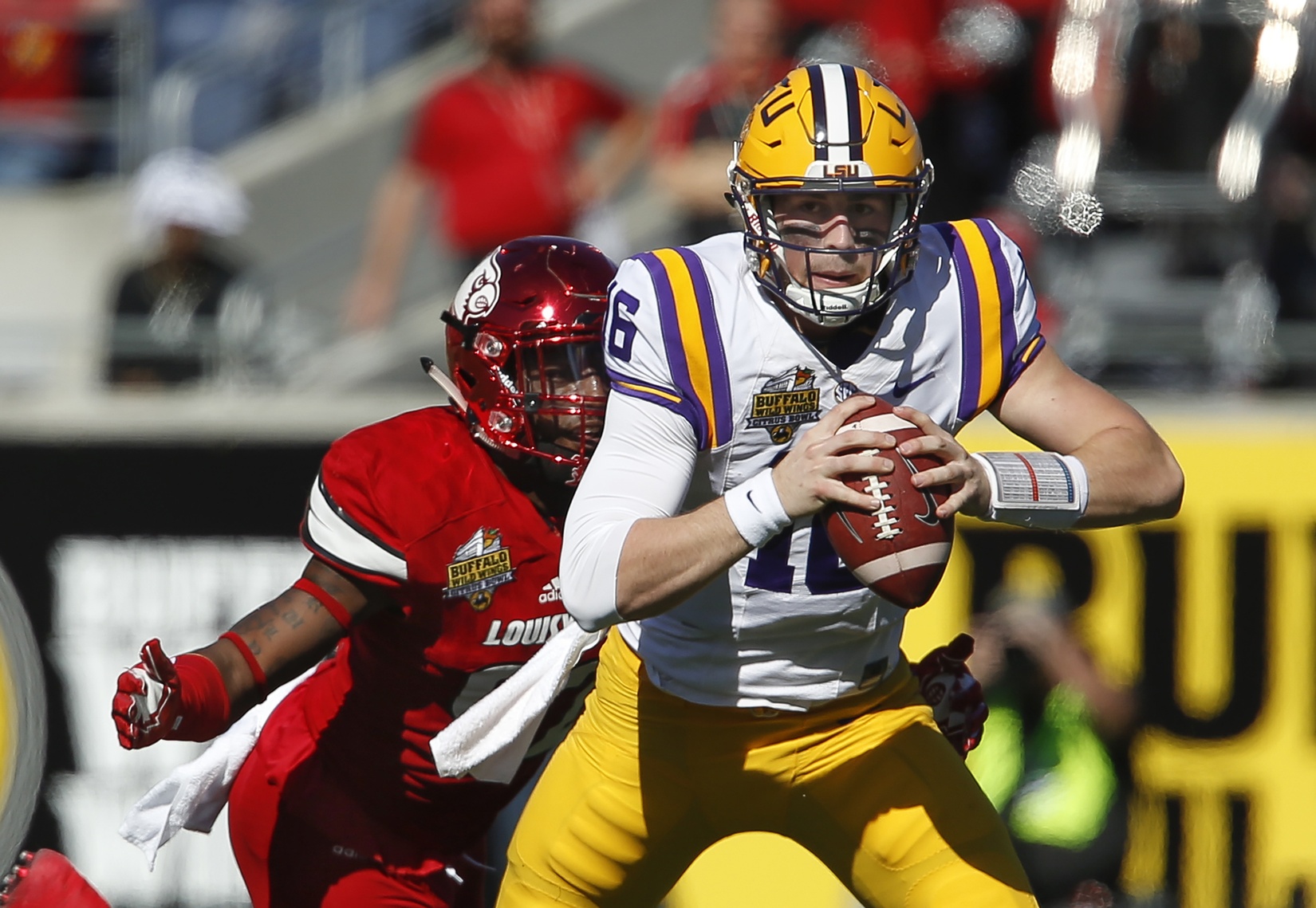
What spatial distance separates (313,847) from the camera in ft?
11.5

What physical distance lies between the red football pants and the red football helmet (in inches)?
30.7

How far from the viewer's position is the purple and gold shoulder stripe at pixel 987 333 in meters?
3.07

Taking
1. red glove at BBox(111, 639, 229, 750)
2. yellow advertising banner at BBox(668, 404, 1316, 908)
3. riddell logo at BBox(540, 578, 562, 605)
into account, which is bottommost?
yellow advertising banner at BBox(668, 404, 1316, 908)

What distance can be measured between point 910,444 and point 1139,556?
308cm

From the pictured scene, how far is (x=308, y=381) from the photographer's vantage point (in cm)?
655

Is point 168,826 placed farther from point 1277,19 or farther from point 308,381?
point 1277,19

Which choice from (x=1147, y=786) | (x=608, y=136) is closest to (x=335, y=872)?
(x=1147, y=786)

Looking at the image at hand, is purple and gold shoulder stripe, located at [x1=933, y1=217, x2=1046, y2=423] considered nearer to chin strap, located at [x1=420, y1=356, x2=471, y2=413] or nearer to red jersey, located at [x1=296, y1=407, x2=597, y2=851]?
red jersey, located at [x1=296, y1=407, x2=597, y2=851]

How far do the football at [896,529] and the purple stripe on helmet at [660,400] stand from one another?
0.29m

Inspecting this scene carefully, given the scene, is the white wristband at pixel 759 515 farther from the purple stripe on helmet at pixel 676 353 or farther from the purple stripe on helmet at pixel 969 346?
the purple stripe on helmet at pixel 969 346

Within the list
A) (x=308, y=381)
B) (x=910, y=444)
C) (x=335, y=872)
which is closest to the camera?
(x=910, y=444)

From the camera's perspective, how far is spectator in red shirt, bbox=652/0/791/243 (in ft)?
19.5

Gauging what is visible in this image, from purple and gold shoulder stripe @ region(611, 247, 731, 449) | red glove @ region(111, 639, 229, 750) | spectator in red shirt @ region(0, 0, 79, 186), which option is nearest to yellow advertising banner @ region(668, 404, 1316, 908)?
red glove @ region(111, 639, 229, 750)

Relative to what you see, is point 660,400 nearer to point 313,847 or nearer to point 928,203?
point 313,847
